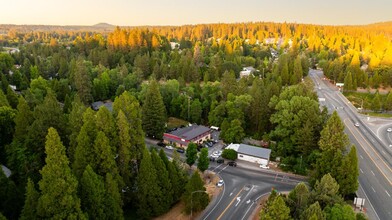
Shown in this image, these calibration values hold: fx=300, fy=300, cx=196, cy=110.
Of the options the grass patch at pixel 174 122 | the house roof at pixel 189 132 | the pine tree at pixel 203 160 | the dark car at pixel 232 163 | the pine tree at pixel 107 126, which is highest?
the pine tree at pixel 107 126

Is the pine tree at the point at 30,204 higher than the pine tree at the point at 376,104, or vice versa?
the pine tree at the point at 30,204

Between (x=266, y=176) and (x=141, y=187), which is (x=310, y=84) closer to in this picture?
(x=266, y=176)

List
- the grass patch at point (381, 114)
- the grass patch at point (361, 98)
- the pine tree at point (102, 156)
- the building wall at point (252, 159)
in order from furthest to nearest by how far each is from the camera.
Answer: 1. the grass patch at point (361, 98)
2. the grass patch at point (381, 114)
3. the building wall at point (252, 159)
4. the pine tree at point (102, 156)

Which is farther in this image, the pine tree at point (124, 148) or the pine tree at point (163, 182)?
the pine tree at point (124, 148)

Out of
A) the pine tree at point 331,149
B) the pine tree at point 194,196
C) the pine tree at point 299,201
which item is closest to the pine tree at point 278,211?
the pine tree at point 299,201


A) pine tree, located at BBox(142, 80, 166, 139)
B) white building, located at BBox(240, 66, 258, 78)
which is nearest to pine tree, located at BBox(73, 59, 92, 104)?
pine tree, located at BBox(142, 80, 166, 139)

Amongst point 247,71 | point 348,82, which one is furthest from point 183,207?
point 247,71

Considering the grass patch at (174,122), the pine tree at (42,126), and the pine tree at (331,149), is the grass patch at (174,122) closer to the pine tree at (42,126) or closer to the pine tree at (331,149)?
the pine tree at (42,126)

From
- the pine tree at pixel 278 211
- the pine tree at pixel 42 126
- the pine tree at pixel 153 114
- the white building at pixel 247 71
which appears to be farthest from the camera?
the white building at pixel 247 71
